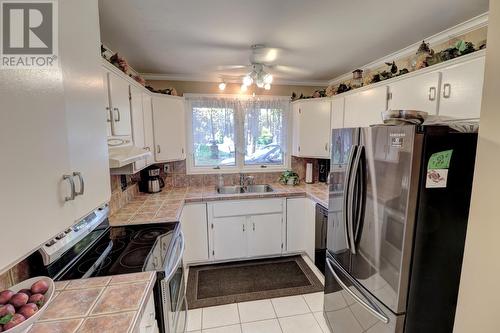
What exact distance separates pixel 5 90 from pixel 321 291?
2734mm

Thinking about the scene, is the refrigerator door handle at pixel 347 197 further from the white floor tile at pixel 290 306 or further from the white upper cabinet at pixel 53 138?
the white upper cabinet at pixel 53 138

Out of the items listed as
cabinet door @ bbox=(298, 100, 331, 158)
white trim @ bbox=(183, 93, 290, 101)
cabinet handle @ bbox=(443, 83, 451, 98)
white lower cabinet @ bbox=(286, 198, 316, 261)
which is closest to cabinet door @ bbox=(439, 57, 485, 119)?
cabinet handle @ bbox=(443, 83, 451, 98)

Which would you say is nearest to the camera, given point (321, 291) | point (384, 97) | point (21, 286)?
point (21, 286)

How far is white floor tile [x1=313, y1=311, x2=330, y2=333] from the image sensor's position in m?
2.00

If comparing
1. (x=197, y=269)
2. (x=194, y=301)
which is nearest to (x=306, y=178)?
(x=197, y=269)

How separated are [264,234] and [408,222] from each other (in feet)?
6.32

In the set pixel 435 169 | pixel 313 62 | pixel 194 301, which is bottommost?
pixel 194 301

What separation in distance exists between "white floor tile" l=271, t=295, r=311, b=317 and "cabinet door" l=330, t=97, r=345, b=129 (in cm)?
194

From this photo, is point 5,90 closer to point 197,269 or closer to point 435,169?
point 435,169

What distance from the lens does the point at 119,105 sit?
1.71 meters

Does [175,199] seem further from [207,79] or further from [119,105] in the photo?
[207,79]

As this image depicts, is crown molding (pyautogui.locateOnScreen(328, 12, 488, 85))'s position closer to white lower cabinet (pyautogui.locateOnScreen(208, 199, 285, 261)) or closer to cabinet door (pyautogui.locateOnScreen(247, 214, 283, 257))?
white lower cabinet (pyautogui.locateOnScreen(208, 199, 285, 261))

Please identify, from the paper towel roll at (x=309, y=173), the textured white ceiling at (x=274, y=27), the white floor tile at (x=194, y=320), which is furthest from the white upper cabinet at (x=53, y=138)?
the paper towel roll at (x=309, y=173)

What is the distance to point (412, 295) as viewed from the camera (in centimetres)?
133
